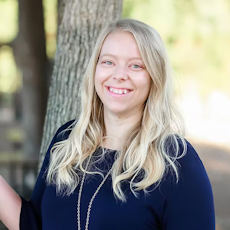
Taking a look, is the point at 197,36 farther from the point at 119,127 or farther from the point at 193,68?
the point at 119,127

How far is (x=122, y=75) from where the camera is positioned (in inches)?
73.0

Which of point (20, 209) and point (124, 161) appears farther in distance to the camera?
point (20, 209)

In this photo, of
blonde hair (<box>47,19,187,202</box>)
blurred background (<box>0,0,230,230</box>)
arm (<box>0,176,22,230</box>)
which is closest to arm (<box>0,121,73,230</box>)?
arm (<box>0,176,22,230</box>)

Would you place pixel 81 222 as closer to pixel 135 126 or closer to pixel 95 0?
pixel 135 126

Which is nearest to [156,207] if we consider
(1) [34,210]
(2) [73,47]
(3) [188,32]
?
(1) [34,210]

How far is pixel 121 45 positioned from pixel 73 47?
2.95ft

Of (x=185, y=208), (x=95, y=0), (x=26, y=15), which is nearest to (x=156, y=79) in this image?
(x=185, y=208)

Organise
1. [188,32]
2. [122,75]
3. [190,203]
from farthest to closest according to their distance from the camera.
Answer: [188,32], [122,75], [190,203]

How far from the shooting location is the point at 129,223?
1697 mm

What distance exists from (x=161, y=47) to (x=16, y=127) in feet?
35.4

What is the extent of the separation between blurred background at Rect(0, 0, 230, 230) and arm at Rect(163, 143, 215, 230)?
161 inches

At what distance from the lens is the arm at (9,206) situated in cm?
204

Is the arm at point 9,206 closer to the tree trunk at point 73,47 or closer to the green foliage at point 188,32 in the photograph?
the tree trunk at point 73,47

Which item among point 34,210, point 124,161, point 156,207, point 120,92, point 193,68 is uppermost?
point 120,92
